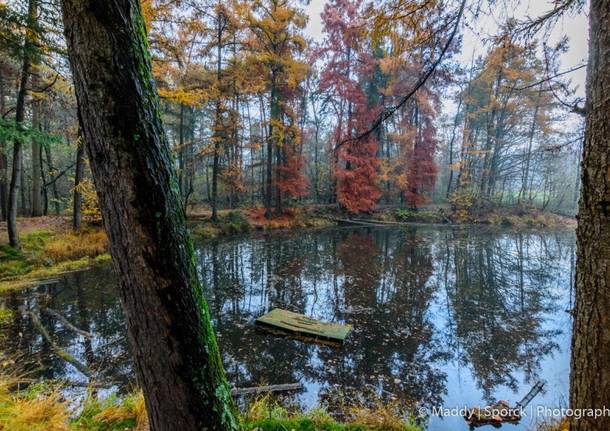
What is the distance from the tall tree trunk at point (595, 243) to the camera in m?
1.13

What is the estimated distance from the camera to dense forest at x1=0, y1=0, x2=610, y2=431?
3.78 feet

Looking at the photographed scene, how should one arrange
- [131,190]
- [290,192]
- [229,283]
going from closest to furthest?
[131,190] < [229,283] < [290,192]

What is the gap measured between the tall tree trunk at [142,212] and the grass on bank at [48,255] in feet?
23.4

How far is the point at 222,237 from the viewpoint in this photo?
488 inches

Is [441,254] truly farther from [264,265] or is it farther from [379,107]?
[379,107]

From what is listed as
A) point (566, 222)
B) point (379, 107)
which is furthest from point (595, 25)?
point (566, 222)

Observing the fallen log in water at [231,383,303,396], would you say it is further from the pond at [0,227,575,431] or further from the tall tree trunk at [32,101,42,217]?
the tall tree trunk at [32,101,42,217]

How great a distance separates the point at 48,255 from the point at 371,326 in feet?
28.6

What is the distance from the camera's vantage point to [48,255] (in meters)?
7.59

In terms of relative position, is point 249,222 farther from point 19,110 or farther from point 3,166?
point 3,166

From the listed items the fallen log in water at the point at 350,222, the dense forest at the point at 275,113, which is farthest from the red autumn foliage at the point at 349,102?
the fallen log in water at the point at 350,222

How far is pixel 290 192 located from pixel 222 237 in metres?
4.41

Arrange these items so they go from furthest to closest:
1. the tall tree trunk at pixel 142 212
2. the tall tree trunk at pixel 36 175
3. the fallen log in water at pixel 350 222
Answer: the fallen log in water at pixel 350 222 < the tall tree trunk at pixel 36 175 < the tall tree trunk at pixel 142 212

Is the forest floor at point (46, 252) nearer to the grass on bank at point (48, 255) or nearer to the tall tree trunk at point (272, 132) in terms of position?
the grass on bank at point (48, 255)
